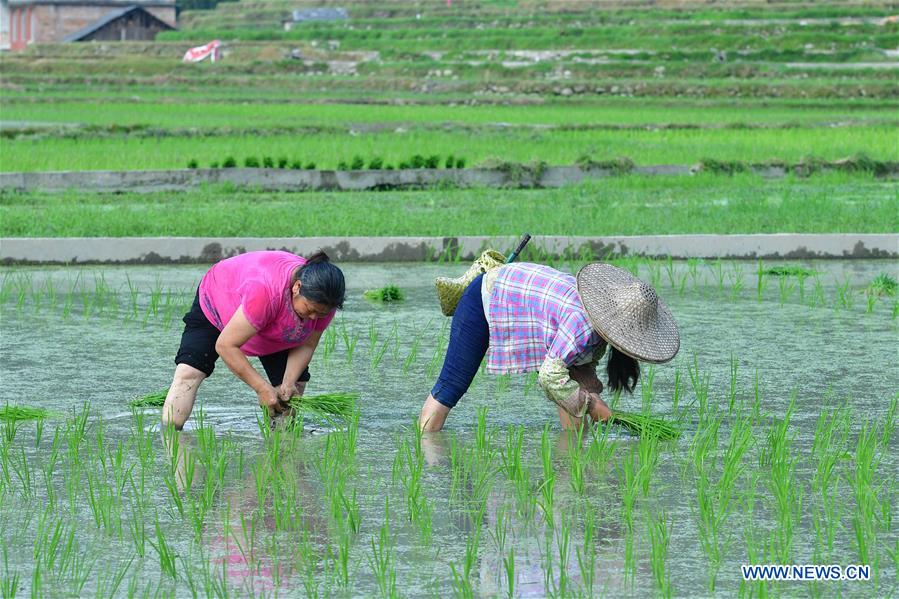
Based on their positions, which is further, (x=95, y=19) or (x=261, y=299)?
(x=95, y=19)

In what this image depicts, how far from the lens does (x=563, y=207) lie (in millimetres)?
12438

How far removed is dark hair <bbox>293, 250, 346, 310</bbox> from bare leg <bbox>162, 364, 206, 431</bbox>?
69cm

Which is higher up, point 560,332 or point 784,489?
point 560,332

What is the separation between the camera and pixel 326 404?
5598 mm

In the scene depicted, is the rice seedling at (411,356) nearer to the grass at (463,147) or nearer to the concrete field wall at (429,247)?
the concrete field wall at (429,247)

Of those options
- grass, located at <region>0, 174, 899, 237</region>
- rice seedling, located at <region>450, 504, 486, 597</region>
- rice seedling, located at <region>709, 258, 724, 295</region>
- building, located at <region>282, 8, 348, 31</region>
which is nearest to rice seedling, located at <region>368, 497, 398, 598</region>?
rice seedling, located at <region>450, 504, 486, 597</region>

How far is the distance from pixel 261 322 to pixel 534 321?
89 cm

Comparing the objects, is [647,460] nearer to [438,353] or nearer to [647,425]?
[647,425]

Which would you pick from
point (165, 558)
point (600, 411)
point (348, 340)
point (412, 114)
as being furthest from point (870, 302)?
point (412, 114)

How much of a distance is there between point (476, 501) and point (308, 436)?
1.06 m

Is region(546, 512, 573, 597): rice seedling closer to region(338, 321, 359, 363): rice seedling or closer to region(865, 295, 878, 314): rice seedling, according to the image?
region(338, 321, 359, 363): rice seedling

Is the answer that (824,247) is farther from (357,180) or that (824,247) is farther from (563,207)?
(357,180)

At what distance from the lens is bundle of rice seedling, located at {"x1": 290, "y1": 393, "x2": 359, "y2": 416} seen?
18.0 feet
